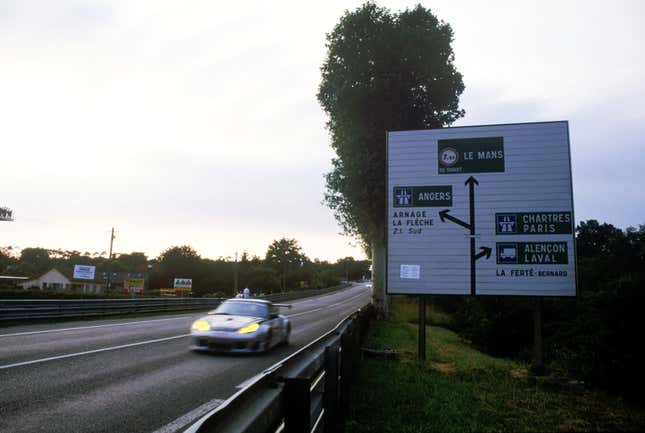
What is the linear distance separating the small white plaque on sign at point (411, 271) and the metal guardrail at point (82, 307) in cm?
1239

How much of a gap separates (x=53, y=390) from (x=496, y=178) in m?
9.89

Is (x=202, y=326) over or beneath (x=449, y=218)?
beneath

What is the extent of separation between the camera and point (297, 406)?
104 inches

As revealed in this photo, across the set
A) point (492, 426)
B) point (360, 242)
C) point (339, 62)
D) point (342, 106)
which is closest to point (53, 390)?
point (492, 426)

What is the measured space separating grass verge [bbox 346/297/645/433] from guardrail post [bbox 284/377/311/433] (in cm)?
310

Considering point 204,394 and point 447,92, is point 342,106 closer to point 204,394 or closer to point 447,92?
point 447,92

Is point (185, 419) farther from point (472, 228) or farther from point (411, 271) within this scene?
point (472, 228)

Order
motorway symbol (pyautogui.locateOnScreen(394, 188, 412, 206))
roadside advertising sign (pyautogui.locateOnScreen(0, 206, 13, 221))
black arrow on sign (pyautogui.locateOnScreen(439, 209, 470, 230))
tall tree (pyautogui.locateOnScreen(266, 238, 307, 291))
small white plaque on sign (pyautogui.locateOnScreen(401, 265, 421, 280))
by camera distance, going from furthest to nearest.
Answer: tall tree (pyautogui.locateOnScreen(266, 238, 307, 291)) → roadside advertising sign (pyautogui.locateOnScreen(0, 206, 13, 221)) → motorway symbol (pyautogui.locateOnScreen(394, 188, 412, 206)) → small white plaque on sign (pyautogui.locateOnScreen(401, 265, 421, 280)) → black arrow on sign (pyautogui.locateOnScreen(439, 209, 470, 230))

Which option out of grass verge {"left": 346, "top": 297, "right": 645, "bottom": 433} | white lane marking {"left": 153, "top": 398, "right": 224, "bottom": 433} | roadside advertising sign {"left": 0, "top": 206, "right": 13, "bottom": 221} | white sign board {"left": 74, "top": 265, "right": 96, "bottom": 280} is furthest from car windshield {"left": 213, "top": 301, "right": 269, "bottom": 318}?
roadside advertising sign {"left": 0, "top": 206, "right": 13, "bottom": 221}

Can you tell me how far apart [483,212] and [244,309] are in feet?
21.1

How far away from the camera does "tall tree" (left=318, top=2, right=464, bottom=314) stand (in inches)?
765

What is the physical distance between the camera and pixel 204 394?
6.43 meters

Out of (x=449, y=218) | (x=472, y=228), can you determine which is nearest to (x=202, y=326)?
(x=449, y=218)

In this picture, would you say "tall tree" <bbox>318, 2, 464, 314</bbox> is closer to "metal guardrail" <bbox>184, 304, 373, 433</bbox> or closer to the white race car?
the white race car
